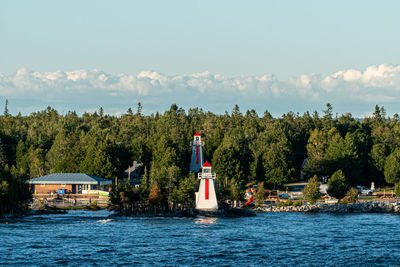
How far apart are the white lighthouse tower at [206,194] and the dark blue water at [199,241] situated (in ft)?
10.4

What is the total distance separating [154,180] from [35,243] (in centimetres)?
3924

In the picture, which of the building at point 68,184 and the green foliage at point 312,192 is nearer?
the green foliage at point 312,192

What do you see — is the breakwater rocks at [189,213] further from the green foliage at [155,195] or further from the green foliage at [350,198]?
the green foliage at [350,198]

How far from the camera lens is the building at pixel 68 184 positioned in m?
140

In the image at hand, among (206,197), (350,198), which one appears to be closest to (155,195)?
(206,197)

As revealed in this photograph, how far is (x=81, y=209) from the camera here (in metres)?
124

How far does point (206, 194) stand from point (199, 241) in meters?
25.7

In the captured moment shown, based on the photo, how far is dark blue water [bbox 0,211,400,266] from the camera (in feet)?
213

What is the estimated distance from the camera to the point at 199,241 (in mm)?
77750

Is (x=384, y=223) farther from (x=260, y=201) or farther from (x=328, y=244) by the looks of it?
(x=260, y=201)

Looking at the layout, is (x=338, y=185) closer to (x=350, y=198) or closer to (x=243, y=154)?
(x=350, y=198)

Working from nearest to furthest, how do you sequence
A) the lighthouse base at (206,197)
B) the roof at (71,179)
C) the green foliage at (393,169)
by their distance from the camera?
the lighthouse base at (206,197), the roof at (71,179), the green foliage at (393,169)

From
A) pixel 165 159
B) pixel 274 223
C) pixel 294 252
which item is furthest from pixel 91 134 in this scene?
pixel 294 252

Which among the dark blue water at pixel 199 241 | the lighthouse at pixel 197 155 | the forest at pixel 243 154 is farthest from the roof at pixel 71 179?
the dark blue water at pixel 199 241
